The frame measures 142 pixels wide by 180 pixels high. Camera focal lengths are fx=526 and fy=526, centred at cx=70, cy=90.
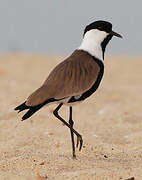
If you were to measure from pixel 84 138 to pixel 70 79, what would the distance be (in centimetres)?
203

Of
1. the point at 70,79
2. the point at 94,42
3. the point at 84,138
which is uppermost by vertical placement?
the point at 94,42

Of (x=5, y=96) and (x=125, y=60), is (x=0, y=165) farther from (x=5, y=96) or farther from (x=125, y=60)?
(x=125, y=60)

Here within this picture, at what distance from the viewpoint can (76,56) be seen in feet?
17.3

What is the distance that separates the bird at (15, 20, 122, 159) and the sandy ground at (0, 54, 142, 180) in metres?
0.60

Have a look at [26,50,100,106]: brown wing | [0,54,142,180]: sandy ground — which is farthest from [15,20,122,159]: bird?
[0,54,142,180]: sandy ground

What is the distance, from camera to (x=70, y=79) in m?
5.11

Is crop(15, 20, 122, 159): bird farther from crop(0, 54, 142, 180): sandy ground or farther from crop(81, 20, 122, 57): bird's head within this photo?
crop(0, 54, 142, 180): sandy ground

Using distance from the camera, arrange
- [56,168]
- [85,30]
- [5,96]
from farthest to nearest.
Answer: [5,96] < [85,30] < [56,168]

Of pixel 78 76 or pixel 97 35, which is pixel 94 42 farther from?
pixel 78 76

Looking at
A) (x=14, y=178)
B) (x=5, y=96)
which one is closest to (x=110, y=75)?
(x=5, y=96)

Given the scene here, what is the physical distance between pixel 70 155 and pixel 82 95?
1.01 m

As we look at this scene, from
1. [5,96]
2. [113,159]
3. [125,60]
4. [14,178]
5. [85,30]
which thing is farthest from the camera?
[125,60]

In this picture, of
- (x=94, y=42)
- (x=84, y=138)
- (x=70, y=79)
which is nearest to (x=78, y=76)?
(x=70, y=79)

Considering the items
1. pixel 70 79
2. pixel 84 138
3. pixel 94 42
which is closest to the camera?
pixel 70 79
